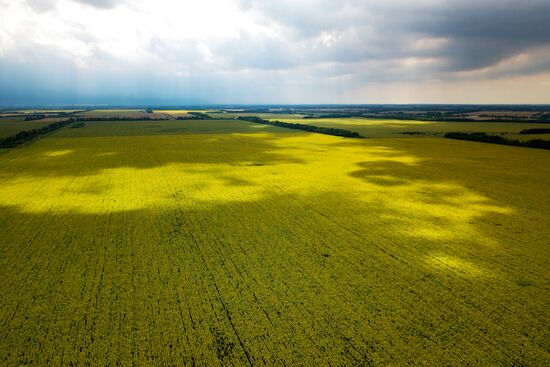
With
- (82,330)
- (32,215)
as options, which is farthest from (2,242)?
(82,330)

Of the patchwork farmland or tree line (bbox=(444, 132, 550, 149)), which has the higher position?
tree line (bbox=(444, 132, 550, 149))

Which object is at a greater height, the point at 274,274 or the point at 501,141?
the point at 501,141

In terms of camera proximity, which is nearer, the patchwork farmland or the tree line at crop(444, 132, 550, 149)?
the patchwork farmland

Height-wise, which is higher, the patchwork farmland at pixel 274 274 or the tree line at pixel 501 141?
the tree line at pixel 501 141

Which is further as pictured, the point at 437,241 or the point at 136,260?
the point at 437,241

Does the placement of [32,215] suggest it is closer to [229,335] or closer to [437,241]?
[229,335]

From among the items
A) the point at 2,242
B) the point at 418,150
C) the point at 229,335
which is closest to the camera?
the point at 229,335

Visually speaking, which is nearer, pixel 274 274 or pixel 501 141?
pixel 274 274

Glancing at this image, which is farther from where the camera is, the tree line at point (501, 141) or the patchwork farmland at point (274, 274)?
the tree line at point (501, 141)
